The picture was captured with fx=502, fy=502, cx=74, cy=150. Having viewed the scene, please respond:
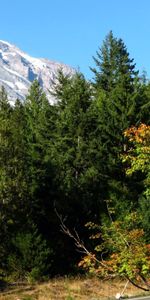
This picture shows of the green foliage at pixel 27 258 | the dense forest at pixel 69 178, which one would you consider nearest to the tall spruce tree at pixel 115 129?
the dense forest at pixel 69 178

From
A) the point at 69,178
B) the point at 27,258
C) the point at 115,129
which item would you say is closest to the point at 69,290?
the point at 27,258

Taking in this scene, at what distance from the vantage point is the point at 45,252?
1035 inches

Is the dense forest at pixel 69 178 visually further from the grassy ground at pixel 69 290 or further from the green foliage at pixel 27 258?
the grassy ground at pixel 69 290

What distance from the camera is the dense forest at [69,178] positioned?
2600cm

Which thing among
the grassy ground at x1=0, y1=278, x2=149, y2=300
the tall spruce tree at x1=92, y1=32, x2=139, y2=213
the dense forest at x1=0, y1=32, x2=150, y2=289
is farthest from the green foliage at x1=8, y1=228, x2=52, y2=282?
the tall spruce tree at x1=92, y1=32, x2=139, y2=213

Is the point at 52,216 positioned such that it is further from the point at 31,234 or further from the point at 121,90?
the point at 121,90

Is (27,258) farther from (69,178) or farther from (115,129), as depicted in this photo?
(115,129)

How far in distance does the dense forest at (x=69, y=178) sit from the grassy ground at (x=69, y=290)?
133 centimetres

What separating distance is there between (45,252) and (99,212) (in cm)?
858

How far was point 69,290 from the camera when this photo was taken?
2061 centimetres

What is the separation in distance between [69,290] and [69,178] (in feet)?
47.7

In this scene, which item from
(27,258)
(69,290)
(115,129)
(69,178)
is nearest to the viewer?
(69,290)

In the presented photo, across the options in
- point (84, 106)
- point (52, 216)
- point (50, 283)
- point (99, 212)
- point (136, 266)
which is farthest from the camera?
point (84, 106)

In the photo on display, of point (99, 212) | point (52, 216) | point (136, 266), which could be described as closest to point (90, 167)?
point (99, 212)
